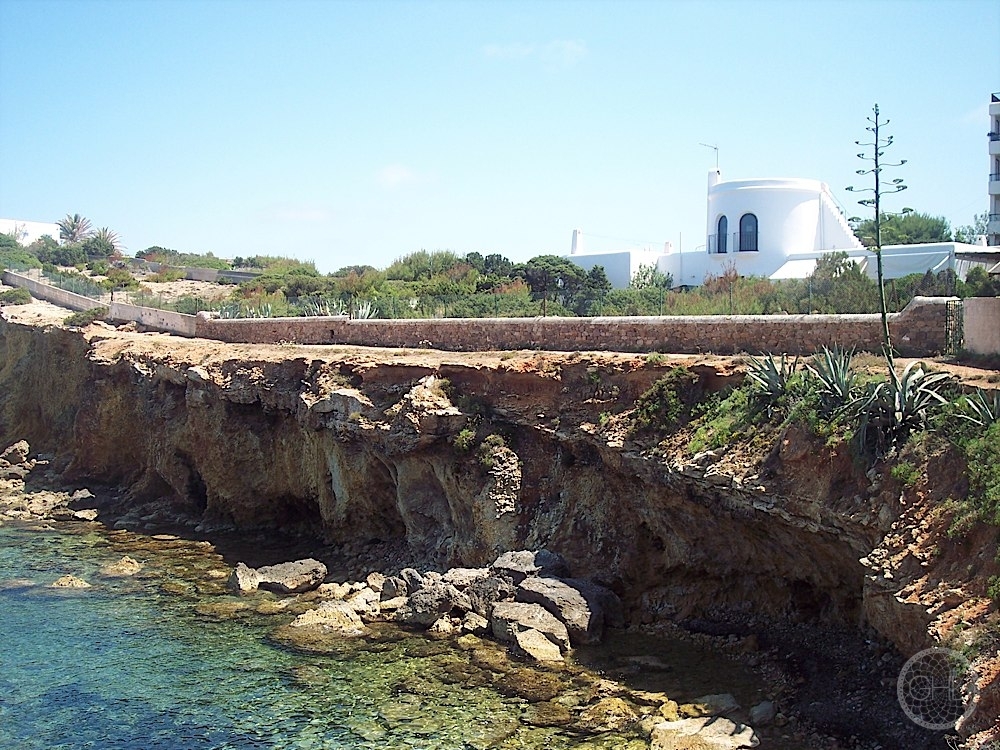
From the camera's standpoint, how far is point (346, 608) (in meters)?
18.6

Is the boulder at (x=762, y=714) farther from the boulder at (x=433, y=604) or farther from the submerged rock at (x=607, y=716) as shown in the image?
the boulder at (x=433, y=604)

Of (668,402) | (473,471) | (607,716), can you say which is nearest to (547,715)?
(607,716)

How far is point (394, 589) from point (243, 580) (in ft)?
12.3

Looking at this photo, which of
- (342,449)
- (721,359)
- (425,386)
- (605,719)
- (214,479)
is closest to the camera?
(605,719)

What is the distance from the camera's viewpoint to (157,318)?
37469 mm

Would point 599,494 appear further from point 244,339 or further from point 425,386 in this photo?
point 244,339

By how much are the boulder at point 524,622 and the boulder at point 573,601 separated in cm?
15

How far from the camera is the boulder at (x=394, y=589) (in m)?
19.1

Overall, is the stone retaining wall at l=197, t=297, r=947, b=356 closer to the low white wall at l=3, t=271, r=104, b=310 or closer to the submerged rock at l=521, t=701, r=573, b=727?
the submerged rock at l=521, t=701, r=573, b=727

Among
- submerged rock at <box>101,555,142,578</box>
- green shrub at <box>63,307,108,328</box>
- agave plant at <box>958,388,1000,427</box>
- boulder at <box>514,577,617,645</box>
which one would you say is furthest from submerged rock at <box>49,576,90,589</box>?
green shrub at <box>63,307,108,328</box>

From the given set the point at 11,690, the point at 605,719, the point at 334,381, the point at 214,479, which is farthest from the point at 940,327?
the point at 214,479

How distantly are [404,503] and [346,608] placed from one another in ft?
12.3

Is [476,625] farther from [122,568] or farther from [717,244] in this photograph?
[717,244]

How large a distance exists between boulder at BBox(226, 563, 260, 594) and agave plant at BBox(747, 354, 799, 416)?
447 inches
